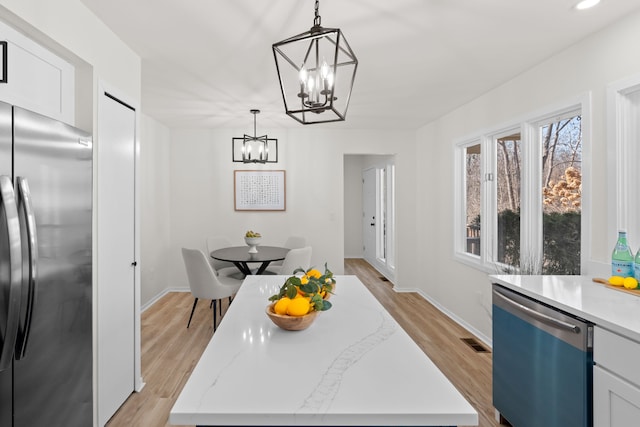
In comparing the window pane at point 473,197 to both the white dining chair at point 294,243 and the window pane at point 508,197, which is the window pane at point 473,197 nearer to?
the window pane at point 508,197

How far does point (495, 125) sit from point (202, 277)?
123 inches

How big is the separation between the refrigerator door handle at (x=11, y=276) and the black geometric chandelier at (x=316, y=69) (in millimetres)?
986

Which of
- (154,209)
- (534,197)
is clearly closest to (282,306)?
(534,197)

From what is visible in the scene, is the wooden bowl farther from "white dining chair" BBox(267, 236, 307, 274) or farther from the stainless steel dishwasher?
"white dining chair" BBox(267, 236, 307, 274)

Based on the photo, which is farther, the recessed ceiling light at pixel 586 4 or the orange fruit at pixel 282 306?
the recessed ceiling light at pixel 586 4

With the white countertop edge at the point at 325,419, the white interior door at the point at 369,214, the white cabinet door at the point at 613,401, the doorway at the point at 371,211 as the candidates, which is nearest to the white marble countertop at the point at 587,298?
the white cabinet door at the point at 613,401

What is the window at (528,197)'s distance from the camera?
2.53 metres

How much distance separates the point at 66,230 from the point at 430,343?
3026 mm

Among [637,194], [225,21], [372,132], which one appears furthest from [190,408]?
[372,132]

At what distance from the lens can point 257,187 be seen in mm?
5055

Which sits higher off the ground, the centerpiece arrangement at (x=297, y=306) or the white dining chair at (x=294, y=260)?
the centerpiece arrangement at (x=297, y=306)

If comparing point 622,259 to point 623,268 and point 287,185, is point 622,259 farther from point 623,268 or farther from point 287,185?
point 287,185

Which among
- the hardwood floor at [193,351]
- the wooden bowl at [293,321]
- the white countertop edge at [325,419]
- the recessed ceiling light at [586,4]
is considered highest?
the recessed ceiling light at [586,4]

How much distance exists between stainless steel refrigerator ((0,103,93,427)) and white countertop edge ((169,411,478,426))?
0.85m
